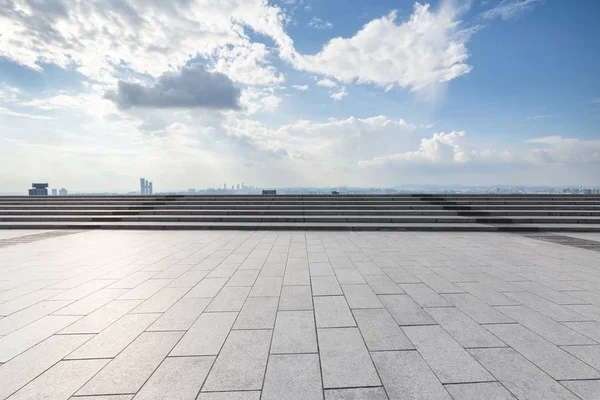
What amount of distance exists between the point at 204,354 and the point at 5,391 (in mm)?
1911

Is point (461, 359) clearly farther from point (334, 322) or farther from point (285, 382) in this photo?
point (285, 382)

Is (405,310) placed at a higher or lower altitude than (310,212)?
lower

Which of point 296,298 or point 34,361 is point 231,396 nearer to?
point 296,298

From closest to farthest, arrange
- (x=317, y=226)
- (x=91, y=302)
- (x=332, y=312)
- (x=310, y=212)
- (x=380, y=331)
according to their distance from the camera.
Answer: (x=380, y=331) → (x=332, y=312) → (x=91, y=302) → (x=317, y=226) → (x=310, y=212)

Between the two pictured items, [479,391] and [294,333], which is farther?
[294,333]

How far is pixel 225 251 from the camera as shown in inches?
349

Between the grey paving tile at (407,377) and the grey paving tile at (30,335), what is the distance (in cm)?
450

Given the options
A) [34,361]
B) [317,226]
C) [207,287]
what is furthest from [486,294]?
[317,226]

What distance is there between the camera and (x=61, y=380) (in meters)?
2.92

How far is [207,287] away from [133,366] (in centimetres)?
253

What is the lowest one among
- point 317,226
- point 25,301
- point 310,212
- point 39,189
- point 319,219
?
point 25,301

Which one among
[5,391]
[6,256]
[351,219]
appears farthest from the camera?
[351,219]

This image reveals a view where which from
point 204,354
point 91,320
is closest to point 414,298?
point 204,354

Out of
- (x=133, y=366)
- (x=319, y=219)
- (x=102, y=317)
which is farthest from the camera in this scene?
(x=319, y=219)
